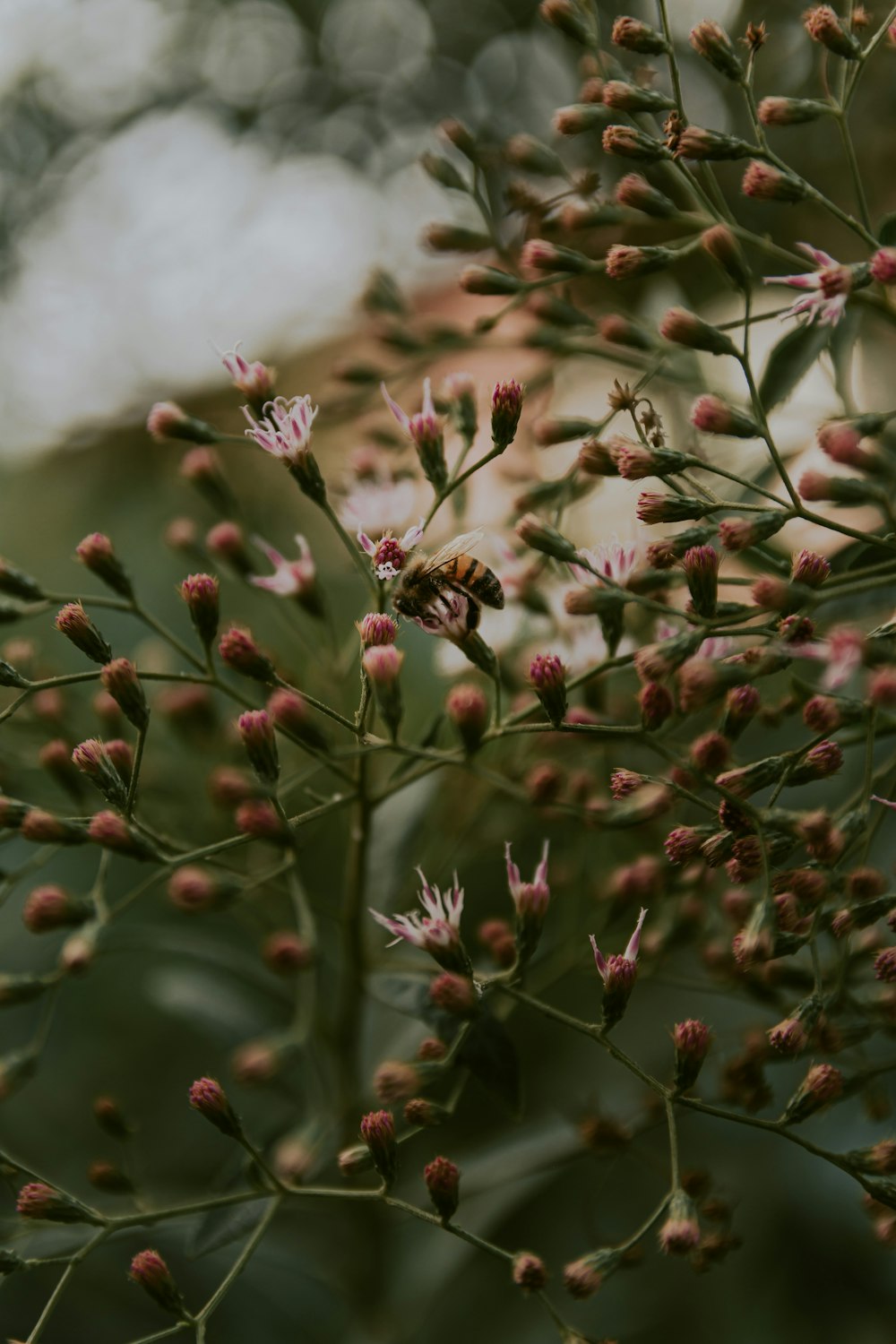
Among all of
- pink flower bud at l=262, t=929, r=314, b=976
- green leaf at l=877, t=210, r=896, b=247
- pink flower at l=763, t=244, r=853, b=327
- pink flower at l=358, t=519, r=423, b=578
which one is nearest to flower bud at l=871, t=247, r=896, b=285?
pink flower at l=763, t=244, r=853, b=327

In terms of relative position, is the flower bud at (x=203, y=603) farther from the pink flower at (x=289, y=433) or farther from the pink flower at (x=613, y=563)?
the pink flower at (x=613, y=563)

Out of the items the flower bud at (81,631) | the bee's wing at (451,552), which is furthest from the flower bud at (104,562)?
the bee's wing at (451,552)

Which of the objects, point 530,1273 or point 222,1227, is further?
point 222,1227

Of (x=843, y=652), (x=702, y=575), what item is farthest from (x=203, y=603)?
(x=843, y=652)

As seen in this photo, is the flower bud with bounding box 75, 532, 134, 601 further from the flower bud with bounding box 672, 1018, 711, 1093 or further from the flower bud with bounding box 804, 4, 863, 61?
the flower bud with bounding box 804, 4, 863, 61

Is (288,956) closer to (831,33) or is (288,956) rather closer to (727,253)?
(727,253)

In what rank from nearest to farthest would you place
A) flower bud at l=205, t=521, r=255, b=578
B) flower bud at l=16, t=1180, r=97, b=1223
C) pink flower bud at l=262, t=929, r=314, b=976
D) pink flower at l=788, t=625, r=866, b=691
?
pink flower at l=788, t=625, r=866, b=691
flower bud at l=16, t=1180, r=97, b=1223
pink flower bud at l=262, t=929, r=314, b=976
flower bud at l=205, t=521, r=255, b=578

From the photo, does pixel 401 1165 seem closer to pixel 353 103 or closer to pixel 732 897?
pixel 732 897
